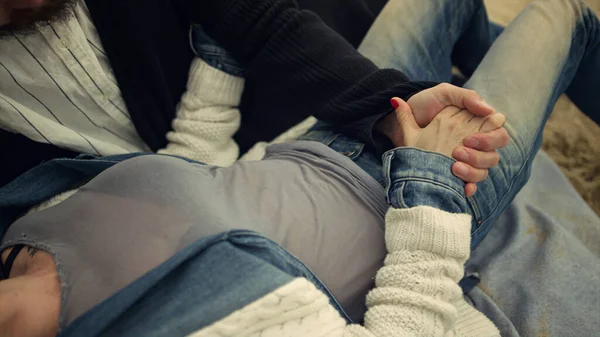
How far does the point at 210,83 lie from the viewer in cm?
73

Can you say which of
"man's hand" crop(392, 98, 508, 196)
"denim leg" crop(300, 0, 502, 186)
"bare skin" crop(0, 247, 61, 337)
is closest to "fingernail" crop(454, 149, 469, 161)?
"man's hand" crop(392, 98, 508, 196)

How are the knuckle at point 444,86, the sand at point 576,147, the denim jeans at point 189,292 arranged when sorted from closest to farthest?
the denim jeans at point 189,292
the knuckle at point 444,86
the sand at point 576,147

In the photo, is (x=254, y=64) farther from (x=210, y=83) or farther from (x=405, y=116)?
(x=405, y=116)

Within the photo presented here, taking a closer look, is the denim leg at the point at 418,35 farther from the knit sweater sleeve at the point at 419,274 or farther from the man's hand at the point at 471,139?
the knit sweater sleeve at the point at 419,274

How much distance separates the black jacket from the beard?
56 mm

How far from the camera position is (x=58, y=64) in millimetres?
595

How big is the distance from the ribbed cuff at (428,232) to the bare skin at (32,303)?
37 cm

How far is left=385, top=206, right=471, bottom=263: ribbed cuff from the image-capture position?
20.1 inches

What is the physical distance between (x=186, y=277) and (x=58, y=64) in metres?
0.37

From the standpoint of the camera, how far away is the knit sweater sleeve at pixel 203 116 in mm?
721

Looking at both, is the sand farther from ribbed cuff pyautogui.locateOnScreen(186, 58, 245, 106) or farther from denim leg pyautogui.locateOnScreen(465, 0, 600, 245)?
ribbed cuff pyautogui.locateOnScreen(186, 58, 245, 106)

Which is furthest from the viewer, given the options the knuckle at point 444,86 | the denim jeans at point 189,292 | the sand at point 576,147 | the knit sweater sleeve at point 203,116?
the sand at point 576,147

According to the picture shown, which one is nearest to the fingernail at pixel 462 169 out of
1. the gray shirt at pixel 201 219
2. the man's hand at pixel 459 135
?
the man's hand at pixel 459 135

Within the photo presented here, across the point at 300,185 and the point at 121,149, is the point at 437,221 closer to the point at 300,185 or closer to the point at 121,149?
the point at 300,185
